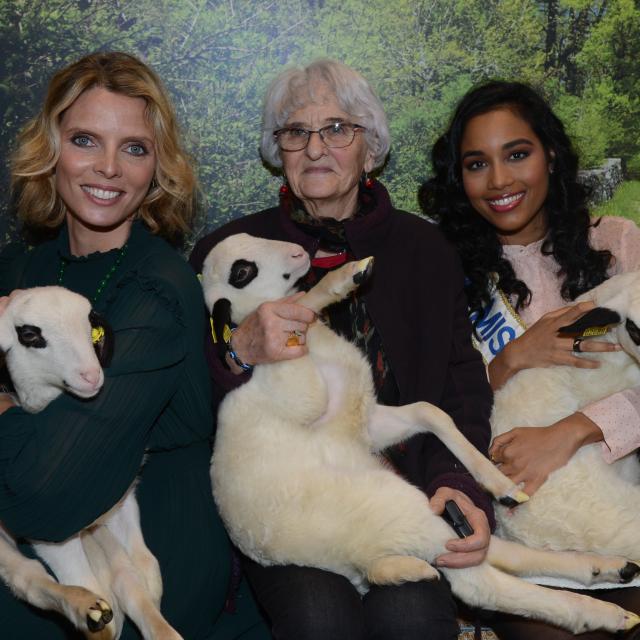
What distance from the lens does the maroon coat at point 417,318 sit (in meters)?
3.02

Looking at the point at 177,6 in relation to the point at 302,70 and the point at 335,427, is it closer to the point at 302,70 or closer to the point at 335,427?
the point at 302,70

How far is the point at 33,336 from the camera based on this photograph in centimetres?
241

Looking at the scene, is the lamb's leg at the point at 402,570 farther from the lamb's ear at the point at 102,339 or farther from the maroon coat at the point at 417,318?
the lamb's ear at the point at 102,339

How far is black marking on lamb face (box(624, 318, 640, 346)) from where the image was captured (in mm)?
2797

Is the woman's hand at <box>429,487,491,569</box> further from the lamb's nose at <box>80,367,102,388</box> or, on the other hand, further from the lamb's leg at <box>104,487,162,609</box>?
the lamb's nose at <box>80,367,102,388</box>

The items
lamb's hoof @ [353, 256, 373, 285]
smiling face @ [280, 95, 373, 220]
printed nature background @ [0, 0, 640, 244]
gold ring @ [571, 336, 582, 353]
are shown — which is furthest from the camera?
printed nature background @ [0, 0, 640, 244]

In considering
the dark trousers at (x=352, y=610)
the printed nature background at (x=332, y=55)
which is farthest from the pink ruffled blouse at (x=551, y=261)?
the dark trousers at (x=352, y=610)

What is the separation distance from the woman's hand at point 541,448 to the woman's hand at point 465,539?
307mm

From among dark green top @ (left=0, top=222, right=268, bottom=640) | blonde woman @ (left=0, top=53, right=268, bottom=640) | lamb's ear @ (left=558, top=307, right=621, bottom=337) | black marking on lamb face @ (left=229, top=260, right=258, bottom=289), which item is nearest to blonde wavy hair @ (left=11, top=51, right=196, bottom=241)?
blonde woman @ (left=0, top=53, right=268, bottom=640)

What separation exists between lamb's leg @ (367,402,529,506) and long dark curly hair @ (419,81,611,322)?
809 mm

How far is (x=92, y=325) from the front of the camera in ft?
8.10

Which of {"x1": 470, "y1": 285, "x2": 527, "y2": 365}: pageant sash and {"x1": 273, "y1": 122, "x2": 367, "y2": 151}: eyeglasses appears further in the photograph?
{"x1": 470, "y1": 285, "x2": 527, "y2": 365}: pageant sash

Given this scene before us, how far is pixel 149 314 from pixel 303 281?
2.46 ft

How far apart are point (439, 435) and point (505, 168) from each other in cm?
127
